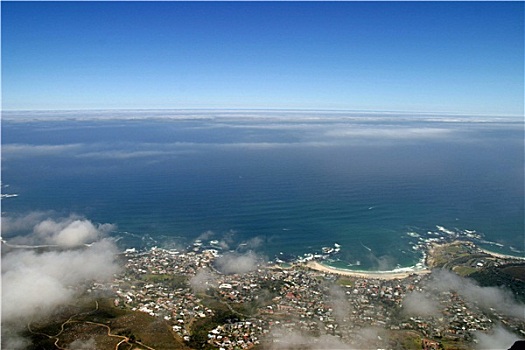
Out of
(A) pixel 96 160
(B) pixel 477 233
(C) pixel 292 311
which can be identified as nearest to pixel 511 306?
(B) pixel 477 233

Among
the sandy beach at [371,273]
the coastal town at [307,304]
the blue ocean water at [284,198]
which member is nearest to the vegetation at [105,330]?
the coastal town at [307,304]

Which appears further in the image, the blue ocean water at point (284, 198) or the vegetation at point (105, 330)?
the blue ocean water at point (284, 198)

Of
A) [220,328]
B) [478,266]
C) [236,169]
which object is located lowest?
[220,328]

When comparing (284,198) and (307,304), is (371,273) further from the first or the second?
(284,198)

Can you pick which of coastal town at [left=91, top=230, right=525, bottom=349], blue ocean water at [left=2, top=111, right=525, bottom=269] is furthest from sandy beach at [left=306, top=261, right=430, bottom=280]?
blue ocean water at [left=2, top=111, right=525, bottom=269]

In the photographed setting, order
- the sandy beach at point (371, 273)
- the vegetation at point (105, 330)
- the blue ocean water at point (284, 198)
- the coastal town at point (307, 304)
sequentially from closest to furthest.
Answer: the vegetation at point (105, 330) → the coastal town at point (307, 304) → the sandy beach at point (371, 273) → the blue ocean water at point (284, 198)

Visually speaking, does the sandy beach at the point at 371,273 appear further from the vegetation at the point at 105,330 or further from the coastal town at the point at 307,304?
the vegetation at the point at 105,330

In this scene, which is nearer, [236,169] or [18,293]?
[18,293]

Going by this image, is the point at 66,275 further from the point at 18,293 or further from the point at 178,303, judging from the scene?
the point at 178,303
